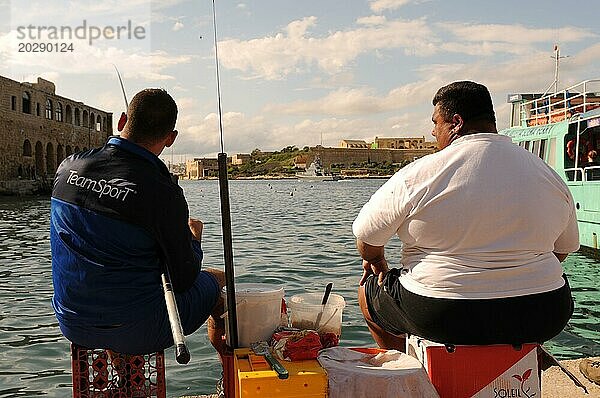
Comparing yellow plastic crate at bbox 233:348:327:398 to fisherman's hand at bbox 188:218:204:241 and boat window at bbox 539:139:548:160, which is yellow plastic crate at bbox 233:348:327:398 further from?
boat window at bbox 539:139:548:160

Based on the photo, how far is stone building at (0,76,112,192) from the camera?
52.8 meters

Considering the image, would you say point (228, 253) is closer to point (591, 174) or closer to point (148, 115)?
point (148, 115)

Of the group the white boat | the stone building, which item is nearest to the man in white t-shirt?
the stone building

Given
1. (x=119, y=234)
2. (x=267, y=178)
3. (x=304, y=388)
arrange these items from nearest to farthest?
(x=304, y=388) < (x=119, y=234) < (x=267, y=178)

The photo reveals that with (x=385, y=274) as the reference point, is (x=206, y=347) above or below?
below

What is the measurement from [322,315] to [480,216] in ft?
3.36

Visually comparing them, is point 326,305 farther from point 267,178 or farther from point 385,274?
point 267,178

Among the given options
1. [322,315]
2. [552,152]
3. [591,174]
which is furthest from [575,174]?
[322,315]

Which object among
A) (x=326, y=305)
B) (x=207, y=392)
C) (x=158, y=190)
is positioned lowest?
(x=207, y=392)

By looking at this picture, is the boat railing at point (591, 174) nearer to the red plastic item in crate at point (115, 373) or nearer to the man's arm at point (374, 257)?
the man's arm at point (374, 257)

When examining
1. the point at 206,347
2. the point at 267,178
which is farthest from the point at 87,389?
the point at 267,178

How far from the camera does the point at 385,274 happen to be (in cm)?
342

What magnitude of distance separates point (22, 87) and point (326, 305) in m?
57.9

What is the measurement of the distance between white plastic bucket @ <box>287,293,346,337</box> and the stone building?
50.3 m
